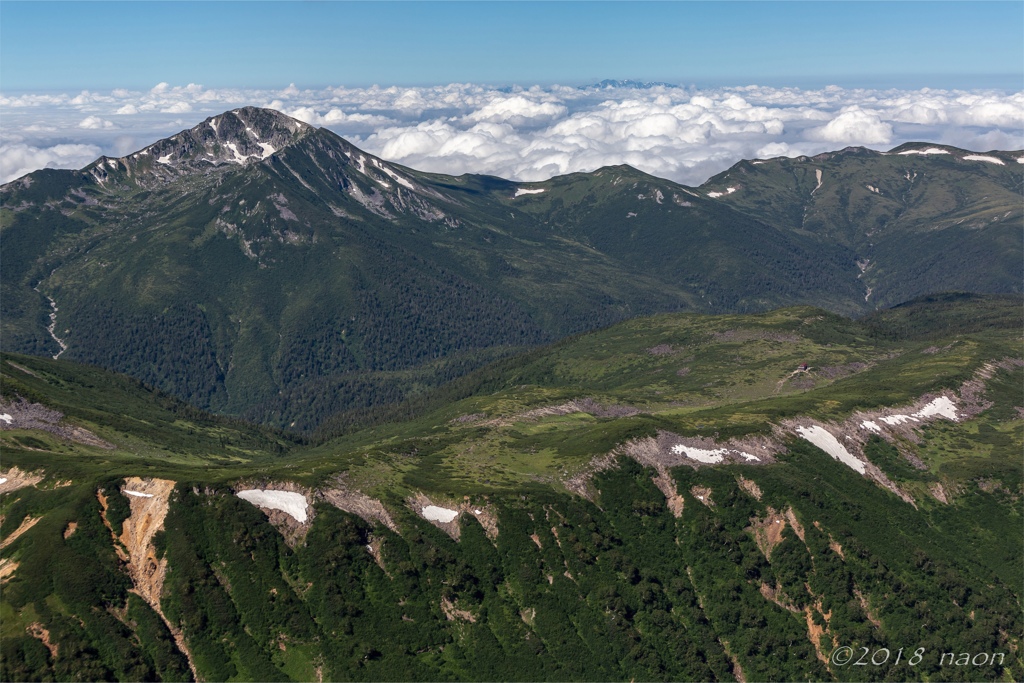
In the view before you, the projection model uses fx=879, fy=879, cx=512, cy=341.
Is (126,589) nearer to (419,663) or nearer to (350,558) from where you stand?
(350,558)

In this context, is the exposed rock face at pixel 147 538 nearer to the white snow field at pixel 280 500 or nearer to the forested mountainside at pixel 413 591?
the forested mountainside at pixel 413 591

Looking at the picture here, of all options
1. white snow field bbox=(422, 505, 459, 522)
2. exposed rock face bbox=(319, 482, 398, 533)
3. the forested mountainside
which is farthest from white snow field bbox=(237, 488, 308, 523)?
white snow field bbox=(422, 505, 459, 522)

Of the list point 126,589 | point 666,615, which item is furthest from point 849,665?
point 126,589

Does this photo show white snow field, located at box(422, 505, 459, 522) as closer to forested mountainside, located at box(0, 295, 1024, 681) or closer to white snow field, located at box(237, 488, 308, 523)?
forested mountainside, located at box(0, 295, 1024, 681)

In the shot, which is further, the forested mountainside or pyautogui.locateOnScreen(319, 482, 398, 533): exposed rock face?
pyautogui.locateOnScreen(319, 482, 398, 533): exposed rock face

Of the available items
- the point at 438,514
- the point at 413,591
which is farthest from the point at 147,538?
the point at 438,514

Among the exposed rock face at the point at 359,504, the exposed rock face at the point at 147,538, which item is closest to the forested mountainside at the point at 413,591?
the exposed rock face at the point at 147,538
